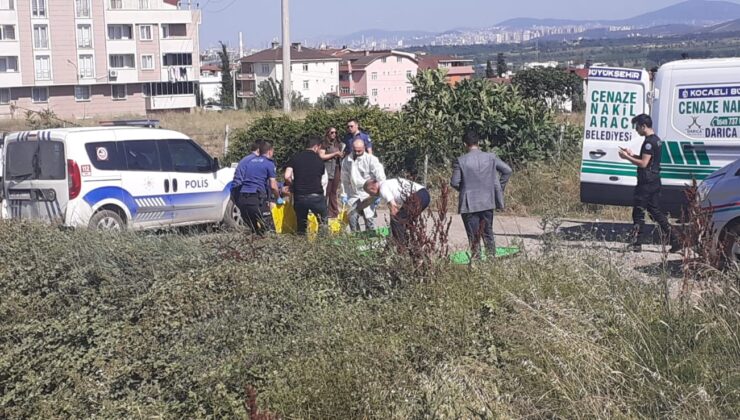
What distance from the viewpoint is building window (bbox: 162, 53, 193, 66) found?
8276 cm

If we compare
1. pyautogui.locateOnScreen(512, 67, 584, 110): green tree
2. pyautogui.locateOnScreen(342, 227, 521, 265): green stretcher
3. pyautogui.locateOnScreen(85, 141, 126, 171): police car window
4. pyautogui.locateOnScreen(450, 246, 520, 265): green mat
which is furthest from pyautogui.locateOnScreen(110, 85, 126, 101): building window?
pyautogui.locateOnScreen(450, 246, 520, 265): green mat

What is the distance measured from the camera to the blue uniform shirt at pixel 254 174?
36.7 feet

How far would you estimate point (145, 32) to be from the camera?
269ft

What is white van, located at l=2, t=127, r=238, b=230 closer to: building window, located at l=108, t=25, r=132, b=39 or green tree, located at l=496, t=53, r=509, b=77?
green tree, located at l=496, t=53, r=509, b=77

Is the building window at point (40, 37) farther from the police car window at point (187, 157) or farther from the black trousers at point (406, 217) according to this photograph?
the black trousers at point (406, 217)

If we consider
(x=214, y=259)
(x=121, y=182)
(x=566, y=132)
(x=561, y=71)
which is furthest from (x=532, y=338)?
(x=561, y=71)

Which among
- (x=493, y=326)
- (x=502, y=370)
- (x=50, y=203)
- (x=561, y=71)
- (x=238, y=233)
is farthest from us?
(x=561, y=71)

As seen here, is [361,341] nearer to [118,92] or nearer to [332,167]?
[332,167]

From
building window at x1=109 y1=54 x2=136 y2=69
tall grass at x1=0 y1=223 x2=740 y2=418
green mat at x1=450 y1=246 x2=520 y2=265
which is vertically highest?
building window at x1=109 y1=54 x2=136 y2=69

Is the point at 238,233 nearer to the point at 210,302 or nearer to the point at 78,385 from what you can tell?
the point at 210,302

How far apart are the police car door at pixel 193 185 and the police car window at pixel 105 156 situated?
81 centimetres

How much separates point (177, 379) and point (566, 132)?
1351cm

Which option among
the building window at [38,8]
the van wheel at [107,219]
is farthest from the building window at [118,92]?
the van wheel at [107,219]

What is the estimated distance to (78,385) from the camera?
5668mm
